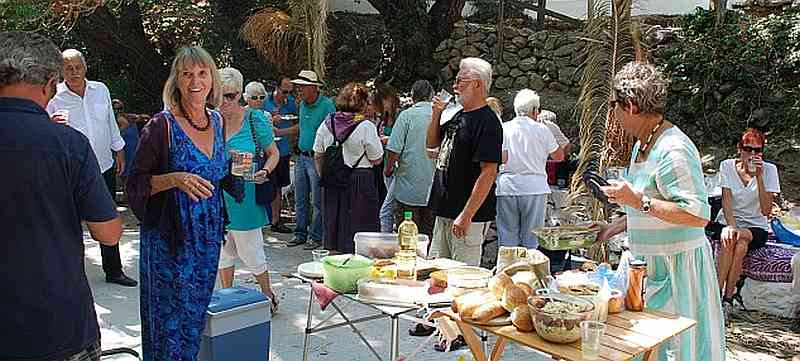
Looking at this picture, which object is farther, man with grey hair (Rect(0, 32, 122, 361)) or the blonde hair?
the blonde hair

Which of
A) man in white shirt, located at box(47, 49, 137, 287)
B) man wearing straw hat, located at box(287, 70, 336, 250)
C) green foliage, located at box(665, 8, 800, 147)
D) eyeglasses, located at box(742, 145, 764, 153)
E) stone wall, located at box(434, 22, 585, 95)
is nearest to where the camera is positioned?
man in white shirt, located at box(47, 49, 137, 287)

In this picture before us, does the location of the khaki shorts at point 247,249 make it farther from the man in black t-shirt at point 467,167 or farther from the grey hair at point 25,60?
the grey hair at point 25,60

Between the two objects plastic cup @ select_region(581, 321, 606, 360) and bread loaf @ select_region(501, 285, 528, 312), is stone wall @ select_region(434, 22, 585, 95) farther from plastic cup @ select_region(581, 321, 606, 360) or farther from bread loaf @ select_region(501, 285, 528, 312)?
plastic cup @ select_region(581, 321, 606, 360)

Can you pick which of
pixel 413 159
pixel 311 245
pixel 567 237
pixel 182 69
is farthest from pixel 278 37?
pixel 567 237

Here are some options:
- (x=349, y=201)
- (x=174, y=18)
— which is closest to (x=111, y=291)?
(x=349, y=201)

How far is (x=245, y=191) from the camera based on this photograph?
13.3 ft

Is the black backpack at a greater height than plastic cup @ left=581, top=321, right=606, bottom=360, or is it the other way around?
the black backpack

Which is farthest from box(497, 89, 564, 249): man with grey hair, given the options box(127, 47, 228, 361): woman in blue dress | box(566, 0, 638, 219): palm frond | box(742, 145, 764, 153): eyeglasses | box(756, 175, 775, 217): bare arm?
box(127, 47, 228, 361): woman in blue dress

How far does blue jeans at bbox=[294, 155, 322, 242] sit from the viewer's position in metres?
6.22

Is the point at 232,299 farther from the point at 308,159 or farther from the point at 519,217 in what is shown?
the point at 308,159

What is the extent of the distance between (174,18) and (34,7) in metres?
4.49

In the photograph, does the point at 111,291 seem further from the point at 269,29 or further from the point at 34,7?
the point at 269,29

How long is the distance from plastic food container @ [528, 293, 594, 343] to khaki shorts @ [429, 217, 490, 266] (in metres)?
1.52

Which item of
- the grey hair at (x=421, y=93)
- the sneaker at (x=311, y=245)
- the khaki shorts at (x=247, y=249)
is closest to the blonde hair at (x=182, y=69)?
the khaki shorts at (x=247, y=249)
